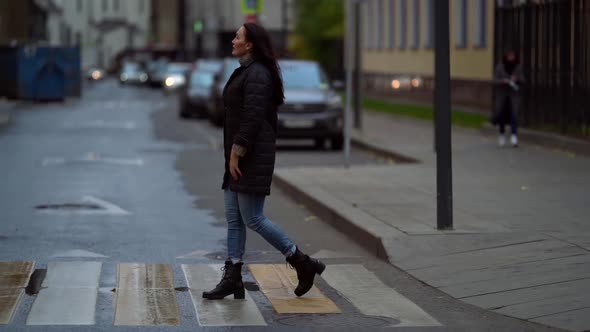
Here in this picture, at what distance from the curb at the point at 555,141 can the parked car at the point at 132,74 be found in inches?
2867

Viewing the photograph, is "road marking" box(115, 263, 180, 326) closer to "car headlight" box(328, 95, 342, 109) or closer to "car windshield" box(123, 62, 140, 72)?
"car headlight" box(328, 95, 342, 109)

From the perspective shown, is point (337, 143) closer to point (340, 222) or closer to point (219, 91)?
point (219, 91)

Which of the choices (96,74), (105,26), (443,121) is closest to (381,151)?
(443,121)

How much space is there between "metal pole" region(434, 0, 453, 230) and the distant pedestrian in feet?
36.0

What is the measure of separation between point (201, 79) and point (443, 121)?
30.1 meters

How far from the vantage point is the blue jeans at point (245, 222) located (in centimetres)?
938

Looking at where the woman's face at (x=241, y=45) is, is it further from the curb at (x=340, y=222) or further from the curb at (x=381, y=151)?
the curb at (x=381, y=151)

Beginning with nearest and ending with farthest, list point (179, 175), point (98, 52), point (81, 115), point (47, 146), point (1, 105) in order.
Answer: point (179, 175)
point (47, 146)
point (81, 115)
point (1, 105)
point (98, 52)

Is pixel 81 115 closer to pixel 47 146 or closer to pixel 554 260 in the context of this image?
pixel 47 146

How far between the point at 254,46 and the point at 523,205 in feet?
18.6

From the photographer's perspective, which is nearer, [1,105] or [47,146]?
[47,146]

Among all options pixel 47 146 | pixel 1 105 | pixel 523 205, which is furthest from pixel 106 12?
pixel 523 205

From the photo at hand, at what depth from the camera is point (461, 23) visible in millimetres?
42156

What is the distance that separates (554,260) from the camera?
1064 cm
